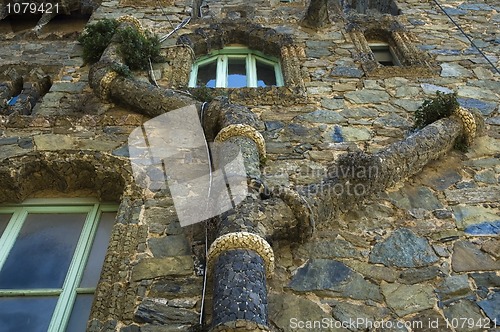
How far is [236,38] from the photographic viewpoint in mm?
6648

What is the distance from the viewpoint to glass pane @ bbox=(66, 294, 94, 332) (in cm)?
326

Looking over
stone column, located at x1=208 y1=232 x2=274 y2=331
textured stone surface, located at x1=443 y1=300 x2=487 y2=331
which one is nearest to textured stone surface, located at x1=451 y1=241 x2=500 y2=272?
textured stone surface, located at x1=443 y1=300 x2=487 y2=331

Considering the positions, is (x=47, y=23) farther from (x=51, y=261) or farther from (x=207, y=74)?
(x=51, y=261)

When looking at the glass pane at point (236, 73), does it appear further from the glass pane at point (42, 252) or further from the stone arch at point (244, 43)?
the glass pane at point (42, 252)

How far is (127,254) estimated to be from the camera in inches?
136

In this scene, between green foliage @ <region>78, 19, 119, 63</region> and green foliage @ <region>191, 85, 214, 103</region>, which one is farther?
green foliage @ <region>78, 19, 119, 63</region>

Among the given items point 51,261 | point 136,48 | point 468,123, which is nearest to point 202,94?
point 136,48

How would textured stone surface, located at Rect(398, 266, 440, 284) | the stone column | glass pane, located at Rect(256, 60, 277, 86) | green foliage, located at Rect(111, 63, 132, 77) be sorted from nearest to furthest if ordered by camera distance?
the stone column, textured stone surface, located at Rect(398, 266, 440, 284), green foliage, located at Rect(111, 63, 132, 77), glass pane, located at Rect(256, 60, 277, 86)

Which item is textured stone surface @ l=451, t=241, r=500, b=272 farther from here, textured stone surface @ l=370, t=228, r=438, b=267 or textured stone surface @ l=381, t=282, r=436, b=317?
textured stone surface @ l=381, t=282, r=436, b=317

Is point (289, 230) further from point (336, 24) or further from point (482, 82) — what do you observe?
point (336, 24)

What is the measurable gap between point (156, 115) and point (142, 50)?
4.30ft

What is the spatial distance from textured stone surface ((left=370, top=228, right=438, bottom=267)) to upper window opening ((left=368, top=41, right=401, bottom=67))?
322 centimetres

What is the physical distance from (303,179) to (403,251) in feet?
3.07

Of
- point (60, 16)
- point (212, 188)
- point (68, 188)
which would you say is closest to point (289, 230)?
point (212, 188)
